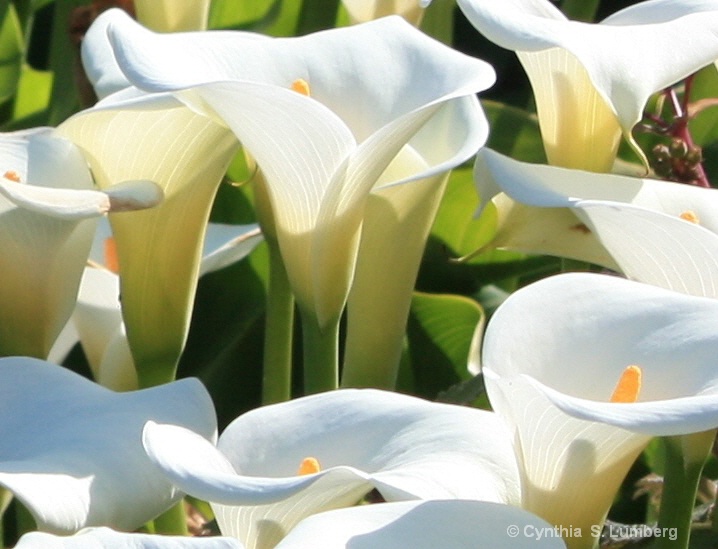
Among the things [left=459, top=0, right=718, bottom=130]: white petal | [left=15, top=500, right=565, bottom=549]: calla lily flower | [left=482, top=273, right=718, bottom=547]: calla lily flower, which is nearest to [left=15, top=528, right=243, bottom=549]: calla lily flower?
[left=15, top=500, right=565, bottom=549]: calla lily flower

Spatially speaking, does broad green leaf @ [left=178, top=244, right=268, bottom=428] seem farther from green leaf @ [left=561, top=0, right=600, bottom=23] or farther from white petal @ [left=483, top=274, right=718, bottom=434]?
white petal @ [left=483, top=274, right=718, bottom=434]

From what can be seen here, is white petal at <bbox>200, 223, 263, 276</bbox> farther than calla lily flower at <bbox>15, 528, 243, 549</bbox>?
Yes

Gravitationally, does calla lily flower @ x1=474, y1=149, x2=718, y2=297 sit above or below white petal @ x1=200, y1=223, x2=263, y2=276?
above

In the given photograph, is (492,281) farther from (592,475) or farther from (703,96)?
(592,475)

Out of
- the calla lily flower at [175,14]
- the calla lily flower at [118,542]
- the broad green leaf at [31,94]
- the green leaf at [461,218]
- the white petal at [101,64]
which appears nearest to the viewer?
the calla lily flower at [118,542]

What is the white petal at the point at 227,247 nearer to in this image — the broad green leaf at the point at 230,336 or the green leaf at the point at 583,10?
the broad green leaf at the point at 230,336

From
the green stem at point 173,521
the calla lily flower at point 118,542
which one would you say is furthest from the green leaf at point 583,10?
the calla lily flower at point 118,542

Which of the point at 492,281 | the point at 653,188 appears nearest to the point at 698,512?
the point at 653,188
